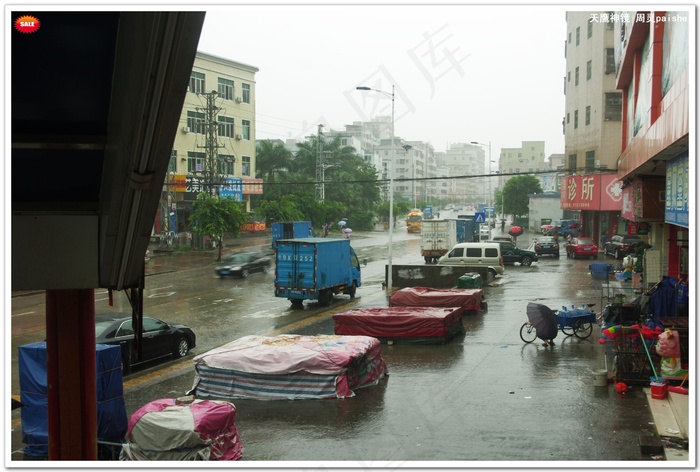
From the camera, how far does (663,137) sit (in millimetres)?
12000

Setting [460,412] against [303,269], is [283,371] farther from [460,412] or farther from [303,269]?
[303,269]

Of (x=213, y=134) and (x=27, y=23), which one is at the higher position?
(x=213, y=134)

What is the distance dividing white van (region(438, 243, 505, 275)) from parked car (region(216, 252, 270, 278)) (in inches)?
406

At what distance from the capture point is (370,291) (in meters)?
31.8

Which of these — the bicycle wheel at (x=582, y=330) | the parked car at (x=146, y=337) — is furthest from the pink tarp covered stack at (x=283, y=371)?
the bicycle wheel at (x=582, y=330)

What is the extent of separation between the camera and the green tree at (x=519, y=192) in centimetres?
9175

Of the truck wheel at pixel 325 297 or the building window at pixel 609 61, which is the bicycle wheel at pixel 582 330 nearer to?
the truck wheel at pixel 325 297

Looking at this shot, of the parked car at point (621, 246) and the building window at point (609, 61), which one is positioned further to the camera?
the building window at point (609, 61)

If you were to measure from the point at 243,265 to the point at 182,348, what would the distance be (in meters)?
18.5

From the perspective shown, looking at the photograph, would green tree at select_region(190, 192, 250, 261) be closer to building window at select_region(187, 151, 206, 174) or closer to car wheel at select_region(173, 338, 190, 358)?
building window at select_region(187, 151, 206, 174)

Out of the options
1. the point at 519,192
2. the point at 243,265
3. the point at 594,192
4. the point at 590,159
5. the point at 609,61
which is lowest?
the point at 243,265

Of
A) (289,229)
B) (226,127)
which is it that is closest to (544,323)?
(289,229)

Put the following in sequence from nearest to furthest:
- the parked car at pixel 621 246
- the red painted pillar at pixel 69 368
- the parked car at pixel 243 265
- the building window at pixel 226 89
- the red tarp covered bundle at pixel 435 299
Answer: the red painted pillar at pixel 69 368 < the red tarp covered bundle at pixel 435 299 < the parked car at pixel 243 265 < the parked car at pixel 621 246 < the building window at pixel 226 89

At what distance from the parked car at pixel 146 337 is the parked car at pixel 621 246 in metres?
31.4
